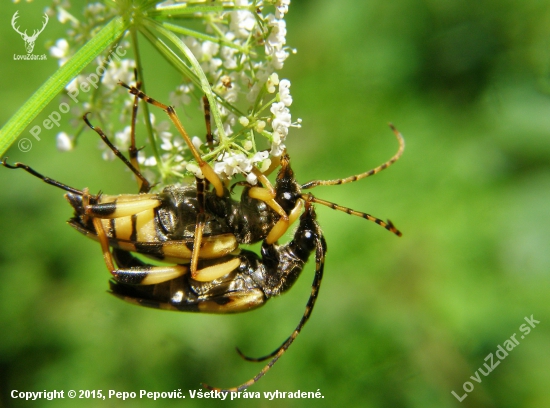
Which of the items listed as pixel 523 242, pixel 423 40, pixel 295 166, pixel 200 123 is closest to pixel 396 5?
pixel 423 40

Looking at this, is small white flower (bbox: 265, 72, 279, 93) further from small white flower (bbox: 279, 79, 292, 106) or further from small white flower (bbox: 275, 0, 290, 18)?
small white flower (bbox: 275, 0, 290, 18)

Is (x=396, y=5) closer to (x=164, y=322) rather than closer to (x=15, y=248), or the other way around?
(x=164, y=322)

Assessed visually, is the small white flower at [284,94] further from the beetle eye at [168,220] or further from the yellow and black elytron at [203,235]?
the beetle eye at [168,220]

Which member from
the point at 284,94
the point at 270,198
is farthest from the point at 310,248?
the point at 284,94

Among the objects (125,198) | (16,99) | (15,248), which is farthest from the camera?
(16,99)

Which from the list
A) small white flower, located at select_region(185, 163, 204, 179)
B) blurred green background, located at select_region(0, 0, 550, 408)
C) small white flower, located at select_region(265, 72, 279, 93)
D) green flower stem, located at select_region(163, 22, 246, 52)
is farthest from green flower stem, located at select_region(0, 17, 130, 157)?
blurred green background, located at select_region(0, 0, 550, 408)
